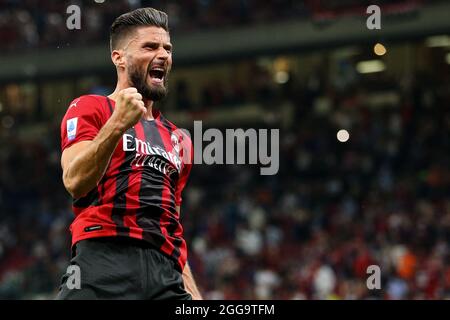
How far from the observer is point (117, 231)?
4.59m

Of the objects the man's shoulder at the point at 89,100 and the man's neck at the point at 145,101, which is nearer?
the man's shoulder at the point at 89,100

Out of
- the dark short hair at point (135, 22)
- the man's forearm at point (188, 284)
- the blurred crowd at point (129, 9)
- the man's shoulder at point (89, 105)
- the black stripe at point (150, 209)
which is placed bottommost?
the man's forearm at point (188, 284)

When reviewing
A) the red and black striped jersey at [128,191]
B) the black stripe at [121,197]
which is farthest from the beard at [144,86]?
the black stripe at [121,197]

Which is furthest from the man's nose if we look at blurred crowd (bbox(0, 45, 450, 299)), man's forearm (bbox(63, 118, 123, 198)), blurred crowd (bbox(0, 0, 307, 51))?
blurred crowd (bbox(0, 0, 307, 51))

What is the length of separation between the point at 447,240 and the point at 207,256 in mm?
4550

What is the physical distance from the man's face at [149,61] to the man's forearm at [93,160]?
1.79 ft

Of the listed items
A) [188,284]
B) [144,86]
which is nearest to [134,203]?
[144,86]

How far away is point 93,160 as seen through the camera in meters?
4.27

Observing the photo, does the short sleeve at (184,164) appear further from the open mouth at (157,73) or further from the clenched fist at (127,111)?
the clenched fist at (127,111)

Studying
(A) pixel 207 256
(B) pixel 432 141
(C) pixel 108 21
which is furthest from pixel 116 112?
(C) pixel 108 21

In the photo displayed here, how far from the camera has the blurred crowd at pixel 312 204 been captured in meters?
17.0

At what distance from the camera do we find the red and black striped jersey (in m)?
4.60
